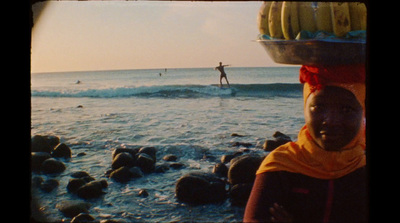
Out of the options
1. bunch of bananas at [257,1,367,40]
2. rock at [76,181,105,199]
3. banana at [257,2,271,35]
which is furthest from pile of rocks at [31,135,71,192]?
bunch of bananas at [257,1,367,40]

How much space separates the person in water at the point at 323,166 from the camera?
2338mm

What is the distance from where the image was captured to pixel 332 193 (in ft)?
7.86

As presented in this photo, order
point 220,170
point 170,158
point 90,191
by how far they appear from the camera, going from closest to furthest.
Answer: point 90,191 < point 220,170 < point 170,158

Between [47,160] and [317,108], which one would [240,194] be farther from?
[47,160]

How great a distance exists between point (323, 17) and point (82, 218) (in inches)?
141

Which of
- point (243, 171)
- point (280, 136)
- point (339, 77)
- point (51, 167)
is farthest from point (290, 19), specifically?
point (280, 136)

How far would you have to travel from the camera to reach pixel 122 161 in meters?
6.30

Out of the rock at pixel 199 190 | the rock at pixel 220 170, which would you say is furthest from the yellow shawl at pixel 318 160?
the rock at pixel 220 170

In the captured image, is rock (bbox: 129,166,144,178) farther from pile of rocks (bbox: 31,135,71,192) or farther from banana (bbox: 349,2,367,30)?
banana (bbox: 349,2,367,30)

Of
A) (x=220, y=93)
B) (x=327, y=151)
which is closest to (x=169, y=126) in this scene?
(x=327, y=151)

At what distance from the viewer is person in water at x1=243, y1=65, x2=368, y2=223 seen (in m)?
2.34

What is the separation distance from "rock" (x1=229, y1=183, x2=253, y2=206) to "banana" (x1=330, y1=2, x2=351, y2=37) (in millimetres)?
3170

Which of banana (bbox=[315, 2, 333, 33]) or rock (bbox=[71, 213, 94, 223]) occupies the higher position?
banana (bbox=[315, 2, 333, 33])
